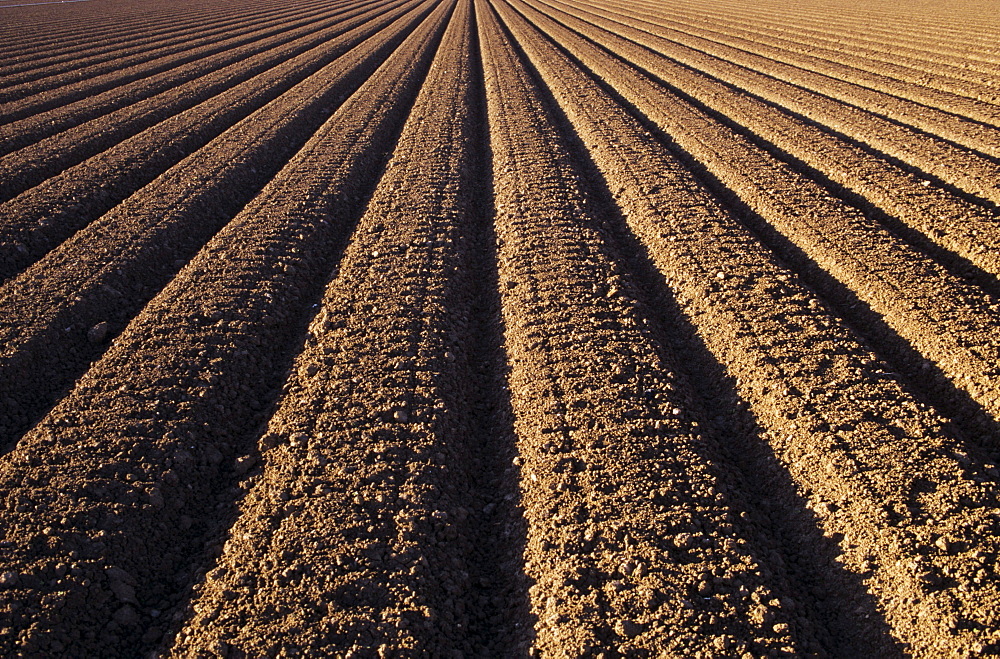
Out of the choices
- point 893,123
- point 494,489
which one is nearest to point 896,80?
point 893,123

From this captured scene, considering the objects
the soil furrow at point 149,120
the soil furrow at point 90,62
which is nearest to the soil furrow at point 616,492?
the soil furrow at point 149,120

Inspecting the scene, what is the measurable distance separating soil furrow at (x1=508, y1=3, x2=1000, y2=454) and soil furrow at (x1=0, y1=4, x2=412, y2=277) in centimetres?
854

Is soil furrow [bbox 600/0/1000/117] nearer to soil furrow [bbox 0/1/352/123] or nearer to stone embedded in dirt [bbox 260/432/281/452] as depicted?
stone embedded in dirt [bbox 260/432/281/452]

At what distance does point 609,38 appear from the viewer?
852 inches

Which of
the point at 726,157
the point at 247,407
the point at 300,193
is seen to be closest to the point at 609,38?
the point at 726,157

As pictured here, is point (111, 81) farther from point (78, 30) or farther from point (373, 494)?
point (373, 494)

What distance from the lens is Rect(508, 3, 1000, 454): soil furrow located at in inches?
183

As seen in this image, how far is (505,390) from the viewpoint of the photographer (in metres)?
4.67

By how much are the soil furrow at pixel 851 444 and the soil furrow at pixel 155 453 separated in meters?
3.69

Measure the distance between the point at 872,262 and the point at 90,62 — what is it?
22.5 m

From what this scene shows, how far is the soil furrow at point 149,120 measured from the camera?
29.8ft

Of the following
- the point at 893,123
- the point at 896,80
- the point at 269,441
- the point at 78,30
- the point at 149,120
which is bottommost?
the point at 269,441

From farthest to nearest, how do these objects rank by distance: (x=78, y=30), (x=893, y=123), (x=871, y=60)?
(x=78, y=30) → (x=871, y=60) → (x=893, y=123)

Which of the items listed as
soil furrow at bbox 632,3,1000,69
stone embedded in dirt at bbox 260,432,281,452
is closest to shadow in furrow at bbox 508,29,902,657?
stone embedded in dirt at bbox 260,432,281,452
